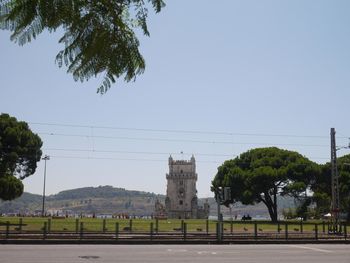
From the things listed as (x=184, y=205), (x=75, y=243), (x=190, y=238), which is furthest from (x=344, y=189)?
(x=184, y=205)

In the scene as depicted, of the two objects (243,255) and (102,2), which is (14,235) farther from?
(102,2)

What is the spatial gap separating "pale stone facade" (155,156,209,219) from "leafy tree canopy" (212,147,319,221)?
6517 cm

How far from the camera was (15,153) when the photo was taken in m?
52.9

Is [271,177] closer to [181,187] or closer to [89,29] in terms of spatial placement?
[89,29]

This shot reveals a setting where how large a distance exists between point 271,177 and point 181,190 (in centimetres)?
7649

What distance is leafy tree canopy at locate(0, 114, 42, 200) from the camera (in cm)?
5053

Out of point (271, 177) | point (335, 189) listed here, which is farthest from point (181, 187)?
point (335, 189)

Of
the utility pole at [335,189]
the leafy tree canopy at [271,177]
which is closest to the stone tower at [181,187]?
the leafy tree canopy at [271,177]

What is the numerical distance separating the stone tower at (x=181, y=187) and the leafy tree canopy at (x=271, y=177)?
66108mm

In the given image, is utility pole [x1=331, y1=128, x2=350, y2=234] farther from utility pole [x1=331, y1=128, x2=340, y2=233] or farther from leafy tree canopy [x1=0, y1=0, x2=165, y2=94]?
leafy tree canopy [x1=0, y1=0, x2=165, y2=94]

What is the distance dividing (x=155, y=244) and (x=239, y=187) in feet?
167

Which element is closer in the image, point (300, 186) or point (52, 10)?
point (52, 10)

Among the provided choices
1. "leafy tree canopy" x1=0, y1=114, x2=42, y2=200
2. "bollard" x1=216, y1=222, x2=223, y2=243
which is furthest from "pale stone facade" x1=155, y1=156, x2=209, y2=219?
"bollard" x1=216, y1=222, x2=223, y2=243

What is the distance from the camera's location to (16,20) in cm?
348
